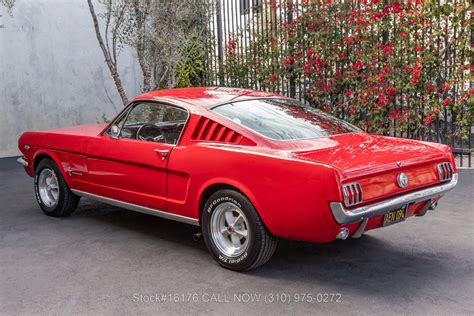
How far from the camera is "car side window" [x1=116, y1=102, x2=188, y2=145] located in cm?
545

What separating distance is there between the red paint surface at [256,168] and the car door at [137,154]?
0.04 feet

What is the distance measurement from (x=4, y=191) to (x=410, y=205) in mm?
6388

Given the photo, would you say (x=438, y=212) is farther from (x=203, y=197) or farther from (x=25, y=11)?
(x=25, y=11)

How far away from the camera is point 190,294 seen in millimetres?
4293

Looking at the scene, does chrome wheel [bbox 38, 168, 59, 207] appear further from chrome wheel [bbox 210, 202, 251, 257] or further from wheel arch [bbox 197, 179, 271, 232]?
chrome wheel [bbox 210, 202, 251, 257]

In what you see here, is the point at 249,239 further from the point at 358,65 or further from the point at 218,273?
the point at 358,65

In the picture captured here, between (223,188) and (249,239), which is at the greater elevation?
(223,188)

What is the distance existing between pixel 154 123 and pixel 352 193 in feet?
7.69

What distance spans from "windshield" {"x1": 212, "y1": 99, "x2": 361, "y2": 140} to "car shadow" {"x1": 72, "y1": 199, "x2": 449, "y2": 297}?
1.04 meters

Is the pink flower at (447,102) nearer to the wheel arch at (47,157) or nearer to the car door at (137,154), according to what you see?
the car door at (137,154)

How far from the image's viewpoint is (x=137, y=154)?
5547 millimetres

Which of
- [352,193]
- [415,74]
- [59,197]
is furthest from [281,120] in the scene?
[415,74]

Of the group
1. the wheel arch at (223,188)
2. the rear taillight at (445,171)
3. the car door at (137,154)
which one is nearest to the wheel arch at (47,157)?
the car door at (137,154)

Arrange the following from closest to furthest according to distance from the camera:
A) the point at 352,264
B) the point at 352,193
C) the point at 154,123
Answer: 1. the point at 352,193
2. the point at 352,264
3. the point at 154,123
